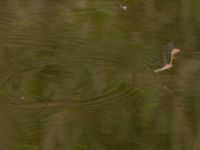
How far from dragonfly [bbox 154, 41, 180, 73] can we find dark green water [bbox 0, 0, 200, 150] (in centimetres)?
2

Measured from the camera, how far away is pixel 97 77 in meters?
2.28

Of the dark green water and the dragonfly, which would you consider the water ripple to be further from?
the dragonfly

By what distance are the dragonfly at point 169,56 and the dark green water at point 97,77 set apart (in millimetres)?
22

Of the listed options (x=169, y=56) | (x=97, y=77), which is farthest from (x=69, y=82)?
(x=169, y=56)

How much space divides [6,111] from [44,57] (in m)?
0.41

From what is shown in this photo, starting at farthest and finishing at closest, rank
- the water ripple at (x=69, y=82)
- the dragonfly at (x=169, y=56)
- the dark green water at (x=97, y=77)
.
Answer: the dragonfly at (x=169, y=56) < the water ripple at (x=69, y=82) < the dark green water at (x=97, y=77)

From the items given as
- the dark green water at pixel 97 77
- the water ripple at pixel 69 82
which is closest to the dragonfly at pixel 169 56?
the dark green water at pixel 97 77

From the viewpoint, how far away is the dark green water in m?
2.00

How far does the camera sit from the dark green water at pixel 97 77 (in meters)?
2.00

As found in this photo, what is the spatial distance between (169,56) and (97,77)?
0.97ft

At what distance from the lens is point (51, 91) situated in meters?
2.21

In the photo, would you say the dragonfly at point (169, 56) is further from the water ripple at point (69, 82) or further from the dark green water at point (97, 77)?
the water ripple at point (69, 82)

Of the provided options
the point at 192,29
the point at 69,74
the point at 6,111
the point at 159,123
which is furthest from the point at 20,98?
the point at 192,29

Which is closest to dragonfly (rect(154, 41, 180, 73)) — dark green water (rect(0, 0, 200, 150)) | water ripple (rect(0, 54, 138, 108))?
dark green water (rect(0, 0, 200, 150))
